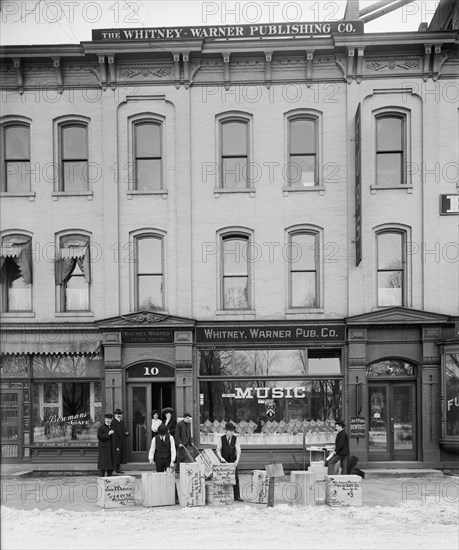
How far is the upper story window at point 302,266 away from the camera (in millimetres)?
18766

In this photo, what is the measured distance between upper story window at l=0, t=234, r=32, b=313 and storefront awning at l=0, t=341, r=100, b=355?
41.3 inches

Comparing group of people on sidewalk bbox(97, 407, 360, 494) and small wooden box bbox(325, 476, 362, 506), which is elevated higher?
group of people on sidewalk bbox(97, 407, 360, 494)

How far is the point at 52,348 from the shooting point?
18375mm

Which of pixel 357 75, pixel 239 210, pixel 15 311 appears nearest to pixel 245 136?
pixel 239 210

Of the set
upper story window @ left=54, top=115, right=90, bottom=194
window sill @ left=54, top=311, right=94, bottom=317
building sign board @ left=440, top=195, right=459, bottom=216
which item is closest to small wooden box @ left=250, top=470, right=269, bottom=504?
window sill @ left=54, top=311, right=94, bottom=317

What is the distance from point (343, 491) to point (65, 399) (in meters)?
8.87

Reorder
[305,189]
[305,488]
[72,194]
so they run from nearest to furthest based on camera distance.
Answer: [305,488] < [305,189] < [72,194]

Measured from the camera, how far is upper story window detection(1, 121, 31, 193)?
18984 mm

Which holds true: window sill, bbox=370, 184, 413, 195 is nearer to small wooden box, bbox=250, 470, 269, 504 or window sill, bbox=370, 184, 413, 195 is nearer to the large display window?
the large display window

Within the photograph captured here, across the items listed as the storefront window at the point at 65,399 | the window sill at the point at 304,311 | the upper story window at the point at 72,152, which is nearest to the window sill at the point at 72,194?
the upper story window at the point at 72,152

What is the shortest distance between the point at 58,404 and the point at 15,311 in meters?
2.85

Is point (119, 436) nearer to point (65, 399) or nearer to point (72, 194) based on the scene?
point (65, 399)

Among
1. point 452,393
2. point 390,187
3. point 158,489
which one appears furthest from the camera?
point 390,187

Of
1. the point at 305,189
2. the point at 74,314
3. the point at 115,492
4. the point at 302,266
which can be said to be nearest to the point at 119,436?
the point at 115,492
